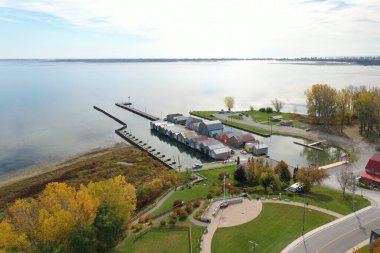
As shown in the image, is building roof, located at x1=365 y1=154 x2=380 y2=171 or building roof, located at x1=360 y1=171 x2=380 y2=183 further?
building roof, located at x1=365 y1=154 x2=380 y2=171

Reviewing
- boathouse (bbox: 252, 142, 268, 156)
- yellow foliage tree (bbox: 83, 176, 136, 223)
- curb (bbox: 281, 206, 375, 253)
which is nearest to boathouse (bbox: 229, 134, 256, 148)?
boathouse (bbox: 252, 142, 268, 156)

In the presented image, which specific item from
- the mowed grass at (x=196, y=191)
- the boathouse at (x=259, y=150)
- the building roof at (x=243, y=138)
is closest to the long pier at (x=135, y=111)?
the building roof at (x=243, y=138)

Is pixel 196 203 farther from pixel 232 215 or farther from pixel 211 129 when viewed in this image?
pixel 211 129

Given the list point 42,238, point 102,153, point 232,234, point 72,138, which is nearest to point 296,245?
point 232,234

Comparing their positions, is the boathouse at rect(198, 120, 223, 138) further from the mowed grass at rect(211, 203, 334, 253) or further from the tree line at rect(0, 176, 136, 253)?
the tree line at rect(0, 176, 136, 253)

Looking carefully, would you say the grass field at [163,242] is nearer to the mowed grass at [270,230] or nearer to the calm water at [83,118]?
the mowed grass at [270,230]

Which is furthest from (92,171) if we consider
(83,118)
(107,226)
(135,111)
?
(135,111)

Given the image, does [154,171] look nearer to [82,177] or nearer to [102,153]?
[82,177]
